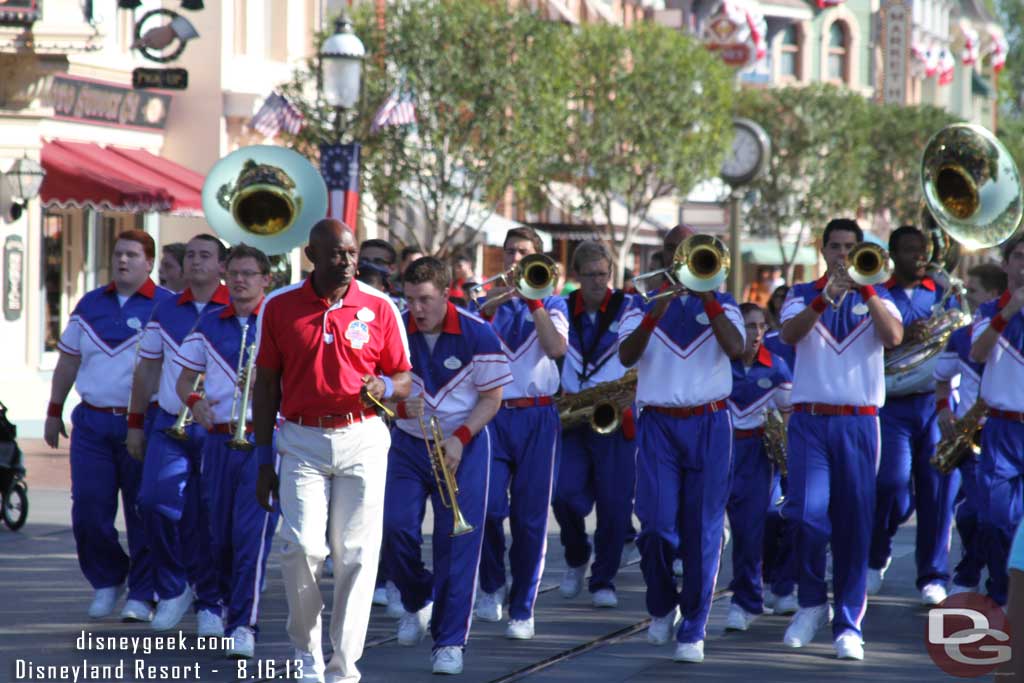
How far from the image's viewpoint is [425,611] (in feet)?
29.7

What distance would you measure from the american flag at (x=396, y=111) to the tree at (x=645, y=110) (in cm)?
832

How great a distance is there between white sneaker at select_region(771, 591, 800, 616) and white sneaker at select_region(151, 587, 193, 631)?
3.26 metres

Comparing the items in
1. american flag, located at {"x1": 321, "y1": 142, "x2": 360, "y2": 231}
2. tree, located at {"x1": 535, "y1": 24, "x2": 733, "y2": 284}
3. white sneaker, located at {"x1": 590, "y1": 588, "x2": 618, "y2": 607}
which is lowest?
white sneaker, located at {"x1": 590, "y1": 588, "x2": 618, "y2": 607}

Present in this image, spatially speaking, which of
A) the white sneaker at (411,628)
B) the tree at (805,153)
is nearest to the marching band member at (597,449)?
the white sneaker at (411,628)

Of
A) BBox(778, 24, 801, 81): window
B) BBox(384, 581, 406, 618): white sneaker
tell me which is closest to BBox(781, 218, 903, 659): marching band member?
BBox(384, 581, 406, 618): white sneaker

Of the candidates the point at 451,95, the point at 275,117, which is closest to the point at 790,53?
the point at 451,95

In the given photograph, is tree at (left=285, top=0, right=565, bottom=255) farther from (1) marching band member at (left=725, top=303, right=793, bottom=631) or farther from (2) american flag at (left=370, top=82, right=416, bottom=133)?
(1) marching band member at (left=725, top=303, right=793, bottom=631)

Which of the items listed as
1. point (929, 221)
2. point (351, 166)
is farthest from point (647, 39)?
point (929, 221)

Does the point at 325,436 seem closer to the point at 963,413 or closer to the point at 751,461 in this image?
the point at 751,461

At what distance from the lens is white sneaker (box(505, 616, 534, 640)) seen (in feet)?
30.5

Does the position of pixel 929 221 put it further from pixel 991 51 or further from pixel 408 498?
pixel 991 51

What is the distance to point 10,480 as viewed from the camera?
511 inches

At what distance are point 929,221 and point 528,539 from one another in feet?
12.3

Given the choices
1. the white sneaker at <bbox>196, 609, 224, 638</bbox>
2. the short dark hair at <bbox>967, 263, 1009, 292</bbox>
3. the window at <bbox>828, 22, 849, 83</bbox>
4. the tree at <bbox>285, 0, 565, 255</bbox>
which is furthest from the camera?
the window at <bbox>828, 22, 849, 83</bbox>
